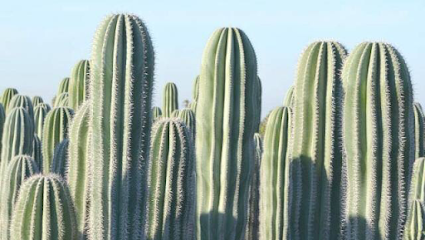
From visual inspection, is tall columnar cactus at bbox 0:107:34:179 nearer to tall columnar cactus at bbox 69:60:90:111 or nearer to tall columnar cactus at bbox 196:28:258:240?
tall columnar cactus at bbox 69:60:90:111

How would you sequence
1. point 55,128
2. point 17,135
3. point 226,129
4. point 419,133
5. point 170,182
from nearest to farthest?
point 226,129
point 170,182
point 55,128
point 17,135
point 419,133

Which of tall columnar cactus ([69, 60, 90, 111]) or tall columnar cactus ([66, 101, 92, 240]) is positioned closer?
tall columnar cactus ([66, 101, 92, 240])

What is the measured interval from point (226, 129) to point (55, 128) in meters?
2.70

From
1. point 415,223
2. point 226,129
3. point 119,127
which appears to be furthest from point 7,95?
point 119,127

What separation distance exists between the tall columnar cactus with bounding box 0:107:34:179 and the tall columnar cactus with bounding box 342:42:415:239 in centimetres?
380

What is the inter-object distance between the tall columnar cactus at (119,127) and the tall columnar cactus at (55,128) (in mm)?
2742

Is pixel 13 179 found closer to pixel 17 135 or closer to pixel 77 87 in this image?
pixel 17 135

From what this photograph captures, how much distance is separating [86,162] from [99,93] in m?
0.79

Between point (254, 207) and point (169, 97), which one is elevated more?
point (169, 97)

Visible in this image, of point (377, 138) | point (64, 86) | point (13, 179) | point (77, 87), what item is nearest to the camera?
point (377, 138)

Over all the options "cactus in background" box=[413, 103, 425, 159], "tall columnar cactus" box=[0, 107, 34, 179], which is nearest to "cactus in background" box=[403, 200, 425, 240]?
"cactus in background" box=[413, 103, 425, 159]

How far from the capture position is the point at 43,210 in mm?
4461

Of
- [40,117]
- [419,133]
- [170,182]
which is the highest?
[40,117]

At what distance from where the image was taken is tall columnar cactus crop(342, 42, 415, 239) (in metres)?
4.71
